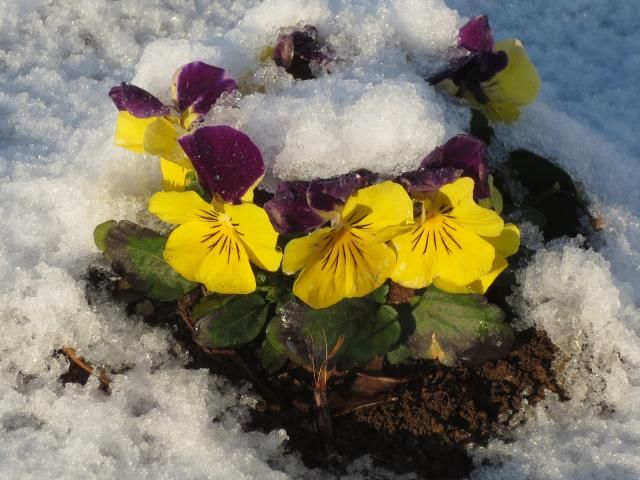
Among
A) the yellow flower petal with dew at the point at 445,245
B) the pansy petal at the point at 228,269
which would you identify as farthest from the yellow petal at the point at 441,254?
the pansy petal at the point at 228,269

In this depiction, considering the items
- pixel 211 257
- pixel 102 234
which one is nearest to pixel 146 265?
pixel 102 234

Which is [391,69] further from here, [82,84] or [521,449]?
[82,84]

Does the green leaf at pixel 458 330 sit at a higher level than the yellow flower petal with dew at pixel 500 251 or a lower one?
lower

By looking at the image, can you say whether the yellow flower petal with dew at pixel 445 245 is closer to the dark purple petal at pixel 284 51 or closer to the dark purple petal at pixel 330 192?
the dark purple petal at pixel 330 192

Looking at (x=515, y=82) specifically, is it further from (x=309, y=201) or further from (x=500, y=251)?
(x=309, y=201)

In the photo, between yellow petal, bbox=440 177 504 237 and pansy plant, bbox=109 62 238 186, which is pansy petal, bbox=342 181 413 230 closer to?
yellow petal, bbox=440 177 504 237

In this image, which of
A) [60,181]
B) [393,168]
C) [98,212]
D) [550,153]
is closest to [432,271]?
[393,168]
